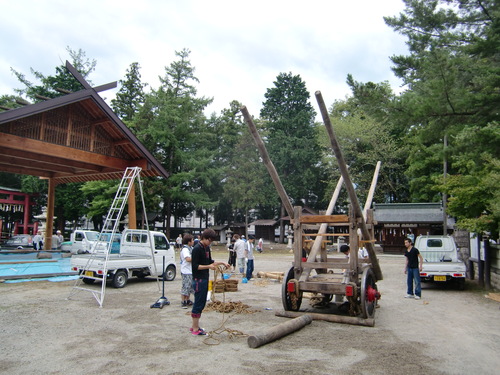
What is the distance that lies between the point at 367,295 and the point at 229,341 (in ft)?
10.2

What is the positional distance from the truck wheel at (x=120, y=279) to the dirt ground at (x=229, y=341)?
1697 millimetres

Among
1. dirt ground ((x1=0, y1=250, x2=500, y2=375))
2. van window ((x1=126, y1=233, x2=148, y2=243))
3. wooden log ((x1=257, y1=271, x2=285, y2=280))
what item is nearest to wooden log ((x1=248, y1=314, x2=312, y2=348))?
dirt ground ((x1=0, y1=250, x2=500, y2=375))

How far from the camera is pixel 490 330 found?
752 cm

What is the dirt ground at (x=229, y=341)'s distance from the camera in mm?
5137

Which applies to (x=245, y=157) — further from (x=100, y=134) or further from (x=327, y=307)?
(x=327, y=307)

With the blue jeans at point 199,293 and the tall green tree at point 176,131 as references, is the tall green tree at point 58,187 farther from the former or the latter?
the blue jeans at point 199,293

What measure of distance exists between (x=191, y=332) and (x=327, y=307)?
3.83 m

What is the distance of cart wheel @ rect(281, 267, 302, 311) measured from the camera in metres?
8.02

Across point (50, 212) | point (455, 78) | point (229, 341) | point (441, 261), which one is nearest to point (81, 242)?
point (50, 212)

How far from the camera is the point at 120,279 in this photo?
1222 centimetres

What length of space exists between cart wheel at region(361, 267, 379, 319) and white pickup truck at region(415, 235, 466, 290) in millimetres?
5424

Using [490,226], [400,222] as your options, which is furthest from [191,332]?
[400,222]

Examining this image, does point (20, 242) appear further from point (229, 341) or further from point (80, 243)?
point (229, 341)

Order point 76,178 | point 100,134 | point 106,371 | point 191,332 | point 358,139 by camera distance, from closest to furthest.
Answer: point 106,371
point 191,332
point 100,134
point 76,178
point 358,139
